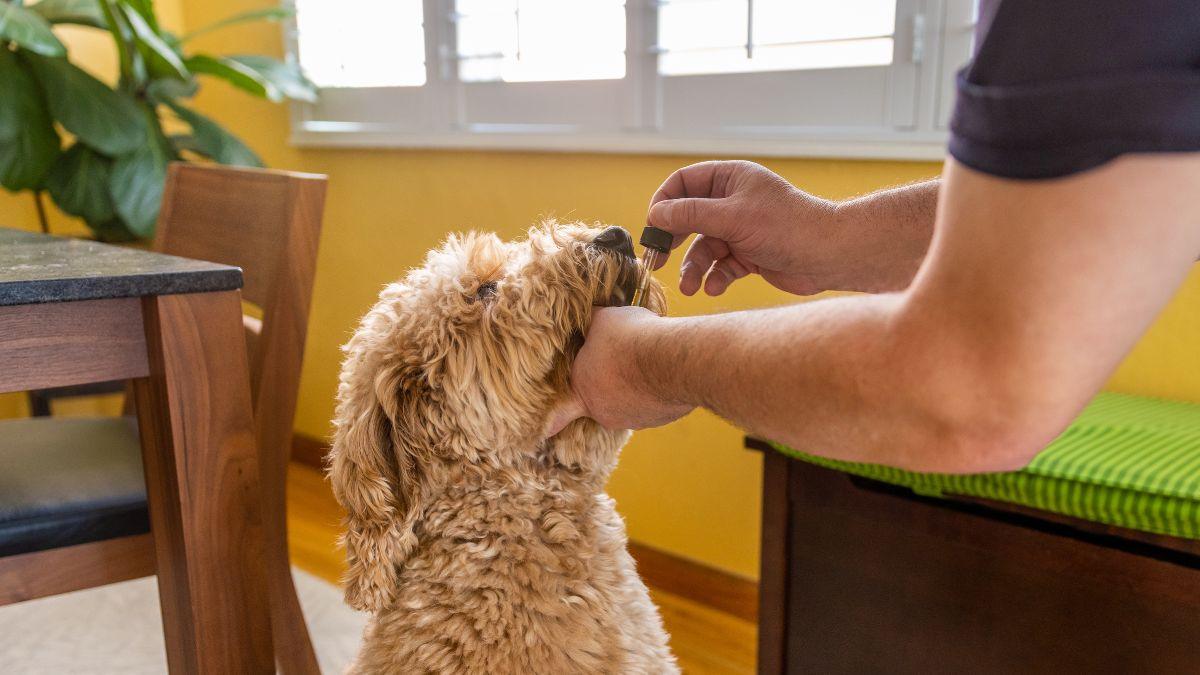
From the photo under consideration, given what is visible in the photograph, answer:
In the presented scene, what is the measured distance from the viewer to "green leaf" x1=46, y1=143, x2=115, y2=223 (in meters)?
2.67

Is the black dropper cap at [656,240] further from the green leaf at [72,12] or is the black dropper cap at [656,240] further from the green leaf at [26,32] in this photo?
the green leaf at [72,12]

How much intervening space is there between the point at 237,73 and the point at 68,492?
1.71 metres

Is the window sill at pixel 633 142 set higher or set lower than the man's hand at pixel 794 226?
higher

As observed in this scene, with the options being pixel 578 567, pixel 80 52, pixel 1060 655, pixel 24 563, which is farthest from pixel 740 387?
pixel 80 52

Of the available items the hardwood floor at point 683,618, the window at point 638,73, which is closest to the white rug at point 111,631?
the hardwood floor at point 683,618

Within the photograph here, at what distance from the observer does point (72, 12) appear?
273 cm

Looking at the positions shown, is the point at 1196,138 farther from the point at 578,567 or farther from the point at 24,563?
the point at 24,563

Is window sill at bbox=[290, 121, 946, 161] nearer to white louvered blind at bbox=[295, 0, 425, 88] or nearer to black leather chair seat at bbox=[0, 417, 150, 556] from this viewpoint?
white louvered blind at bbox=[295, 0, 425, 88]

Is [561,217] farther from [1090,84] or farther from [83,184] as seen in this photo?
[1090,84]

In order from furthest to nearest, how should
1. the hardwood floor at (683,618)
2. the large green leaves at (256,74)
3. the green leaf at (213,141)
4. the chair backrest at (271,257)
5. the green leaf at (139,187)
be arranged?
the green leaf at (213,141) < the large green leaves at (256,74) < the green leaf at (139,187) < the hardwood floor at (683,618) < the chair backrest at (271,257)

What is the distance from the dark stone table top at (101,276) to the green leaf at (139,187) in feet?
4.55

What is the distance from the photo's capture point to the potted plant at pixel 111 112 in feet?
8.36

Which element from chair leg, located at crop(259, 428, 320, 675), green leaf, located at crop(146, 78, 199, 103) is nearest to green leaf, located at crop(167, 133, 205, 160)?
green leaf, located at crop(146, 78, 199, 103)

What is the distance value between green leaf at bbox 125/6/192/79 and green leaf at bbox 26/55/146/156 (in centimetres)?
17
